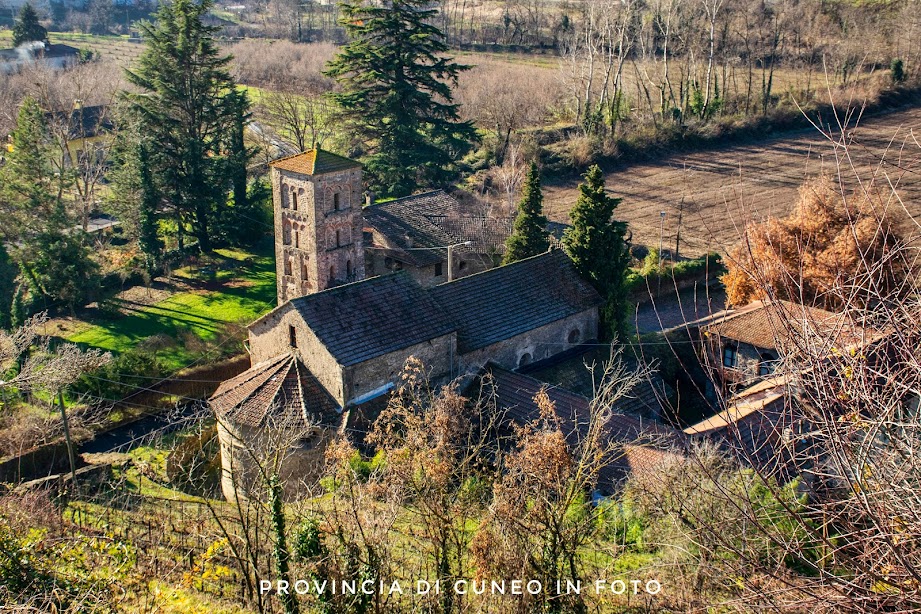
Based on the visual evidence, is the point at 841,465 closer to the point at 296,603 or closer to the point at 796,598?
the point at 796,598

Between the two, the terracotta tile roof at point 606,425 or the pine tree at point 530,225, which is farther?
the pine tree at point 530,225

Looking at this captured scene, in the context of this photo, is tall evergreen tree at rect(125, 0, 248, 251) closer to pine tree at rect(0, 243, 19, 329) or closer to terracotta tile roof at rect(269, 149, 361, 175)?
pine tree at rect(0, 243, 19, 329)

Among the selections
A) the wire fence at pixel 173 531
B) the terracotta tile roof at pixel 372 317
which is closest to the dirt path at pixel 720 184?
the terracotta tile roof at pixel 372 317

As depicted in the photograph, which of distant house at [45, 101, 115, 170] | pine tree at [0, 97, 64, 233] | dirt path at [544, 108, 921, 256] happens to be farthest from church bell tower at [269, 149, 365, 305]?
distant house at [45, 101, 115, 170]

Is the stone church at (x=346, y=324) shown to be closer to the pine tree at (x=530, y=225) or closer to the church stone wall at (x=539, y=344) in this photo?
the church stone wall at (x=539, y=344)

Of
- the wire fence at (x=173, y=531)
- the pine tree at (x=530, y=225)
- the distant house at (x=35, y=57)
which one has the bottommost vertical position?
the wire fence at (x=173, y=531)

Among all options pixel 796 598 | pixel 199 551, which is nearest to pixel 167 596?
pixel 199 551

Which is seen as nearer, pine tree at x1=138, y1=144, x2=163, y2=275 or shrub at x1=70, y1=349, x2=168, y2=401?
shrub at x1=70, y1=349, x2=168, y2=401
